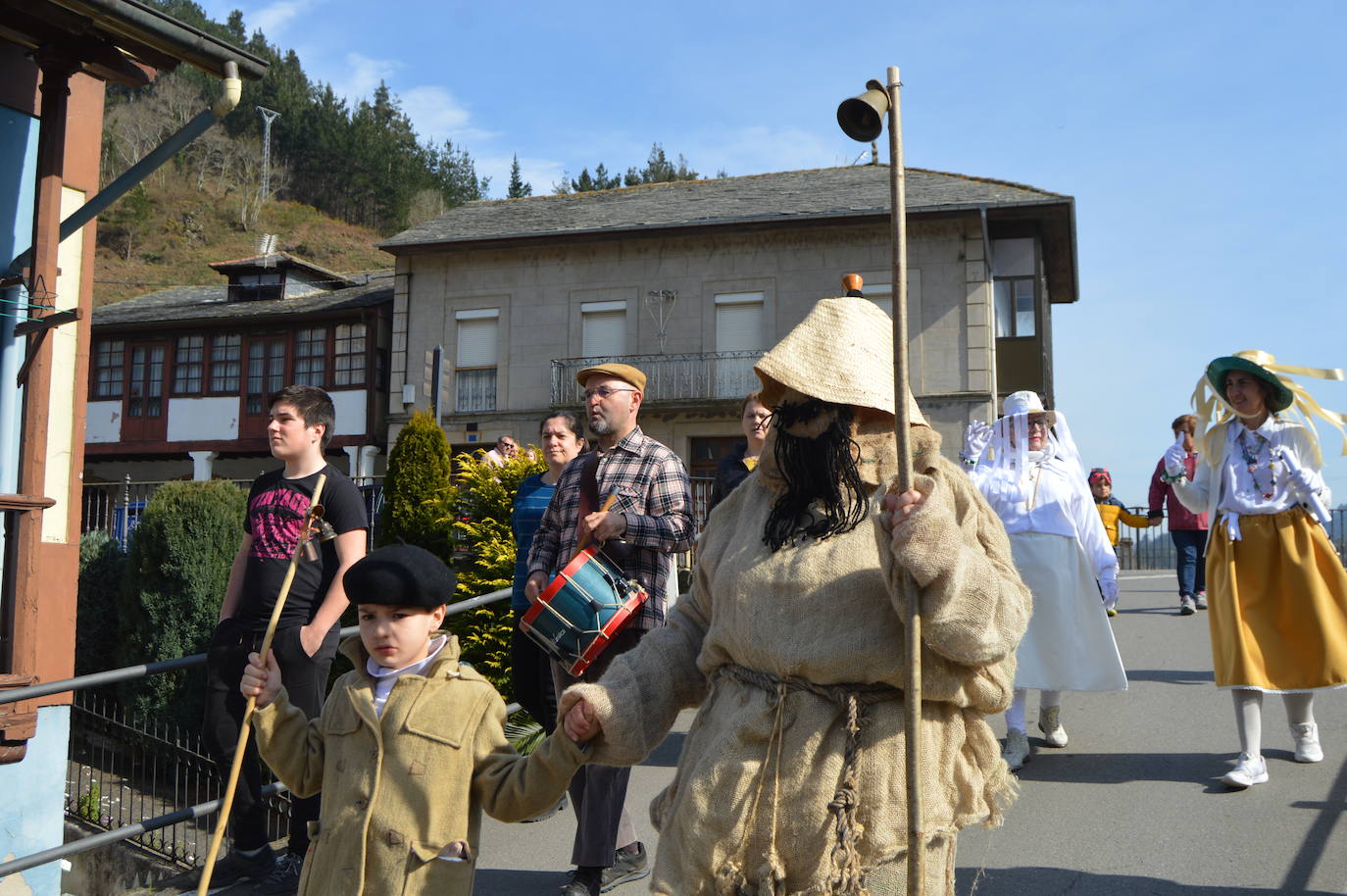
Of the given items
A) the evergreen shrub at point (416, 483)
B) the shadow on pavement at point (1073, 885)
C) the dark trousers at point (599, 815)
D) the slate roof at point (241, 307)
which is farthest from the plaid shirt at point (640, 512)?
the slate roof at point (241, 307)

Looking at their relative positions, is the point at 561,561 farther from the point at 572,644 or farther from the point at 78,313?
the point at 78,313

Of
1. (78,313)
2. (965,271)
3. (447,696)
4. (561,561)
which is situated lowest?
(447,696)

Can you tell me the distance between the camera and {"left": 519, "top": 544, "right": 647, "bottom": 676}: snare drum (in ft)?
14.0

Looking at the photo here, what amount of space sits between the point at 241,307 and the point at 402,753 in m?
32.0

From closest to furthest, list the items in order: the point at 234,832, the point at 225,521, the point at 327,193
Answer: the point at 234,832
the point at 225,521
the point at 327,193

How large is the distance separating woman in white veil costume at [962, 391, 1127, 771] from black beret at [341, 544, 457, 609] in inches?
162

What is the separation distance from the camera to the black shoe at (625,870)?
4.60 meters

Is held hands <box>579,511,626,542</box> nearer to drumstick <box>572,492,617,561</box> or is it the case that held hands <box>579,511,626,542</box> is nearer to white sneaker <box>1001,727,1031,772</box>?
drumstick <box>572,492,617,561</box>

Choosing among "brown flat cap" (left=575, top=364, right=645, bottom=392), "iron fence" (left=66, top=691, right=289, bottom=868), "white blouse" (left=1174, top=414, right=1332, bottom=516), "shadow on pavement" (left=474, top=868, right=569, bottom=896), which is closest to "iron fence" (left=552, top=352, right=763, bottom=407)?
"iron fence" (left=66, top=691, right=289, bottom=868)

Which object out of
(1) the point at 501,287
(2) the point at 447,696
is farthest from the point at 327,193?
(2) the point at 447,696

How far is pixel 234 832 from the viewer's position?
4688mm

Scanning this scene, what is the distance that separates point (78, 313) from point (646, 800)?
4317 millimetres

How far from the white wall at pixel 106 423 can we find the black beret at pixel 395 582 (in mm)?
32757

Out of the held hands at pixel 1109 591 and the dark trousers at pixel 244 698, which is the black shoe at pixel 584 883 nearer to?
the dark trousers at pixel 244 698
